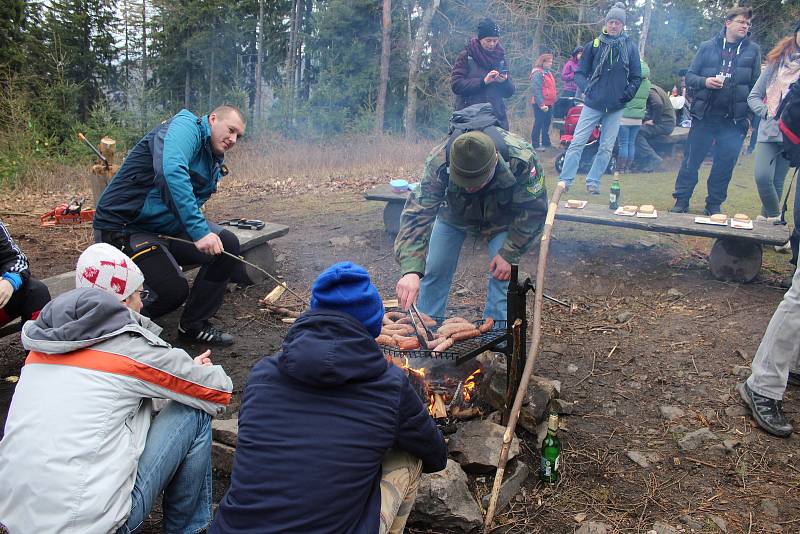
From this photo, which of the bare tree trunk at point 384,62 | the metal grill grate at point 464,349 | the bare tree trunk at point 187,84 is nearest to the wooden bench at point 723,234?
the metal grill grate at point 464,349

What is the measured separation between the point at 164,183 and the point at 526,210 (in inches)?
101

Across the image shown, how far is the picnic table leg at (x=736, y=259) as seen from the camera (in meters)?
5.64

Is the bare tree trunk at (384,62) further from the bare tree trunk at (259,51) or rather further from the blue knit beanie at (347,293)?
the blue knit beanie at (347,293)

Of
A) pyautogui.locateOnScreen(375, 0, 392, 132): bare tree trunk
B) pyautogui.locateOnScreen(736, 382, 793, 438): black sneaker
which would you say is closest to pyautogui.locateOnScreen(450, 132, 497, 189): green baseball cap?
pyautogui.locateOnScreen(736, 382, 793, 438): black sneaker

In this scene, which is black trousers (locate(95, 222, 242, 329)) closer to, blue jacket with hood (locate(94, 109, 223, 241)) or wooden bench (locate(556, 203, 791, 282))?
blue jacket with hood (locate(94, 109, 223, 241))

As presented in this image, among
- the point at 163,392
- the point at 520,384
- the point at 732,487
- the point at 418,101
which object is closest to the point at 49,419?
the point at 163,392

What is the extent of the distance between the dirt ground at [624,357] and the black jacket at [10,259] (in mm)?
902

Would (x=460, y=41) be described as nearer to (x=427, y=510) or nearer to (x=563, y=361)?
(x=563, y=361)

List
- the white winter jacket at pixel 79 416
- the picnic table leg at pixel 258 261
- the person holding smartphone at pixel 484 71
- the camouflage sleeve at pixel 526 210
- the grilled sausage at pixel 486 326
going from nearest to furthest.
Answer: the white winter jacket at pixel 79 416 → the grilled sausage at pixel 486 326 → the camouflage sleeve at pixel 526 210 → the picnic table leg at pixel 258 261 → the person holding smartphone at pixel 484 71

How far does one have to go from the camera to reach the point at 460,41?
18766 millimetres

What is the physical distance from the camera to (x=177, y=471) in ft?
8.70

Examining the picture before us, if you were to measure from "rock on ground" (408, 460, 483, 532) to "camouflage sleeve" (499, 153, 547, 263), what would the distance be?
5.71 feet

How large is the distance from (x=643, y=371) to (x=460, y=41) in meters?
16.4

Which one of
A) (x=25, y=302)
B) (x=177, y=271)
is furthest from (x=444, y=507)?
(x=25, y=302)
